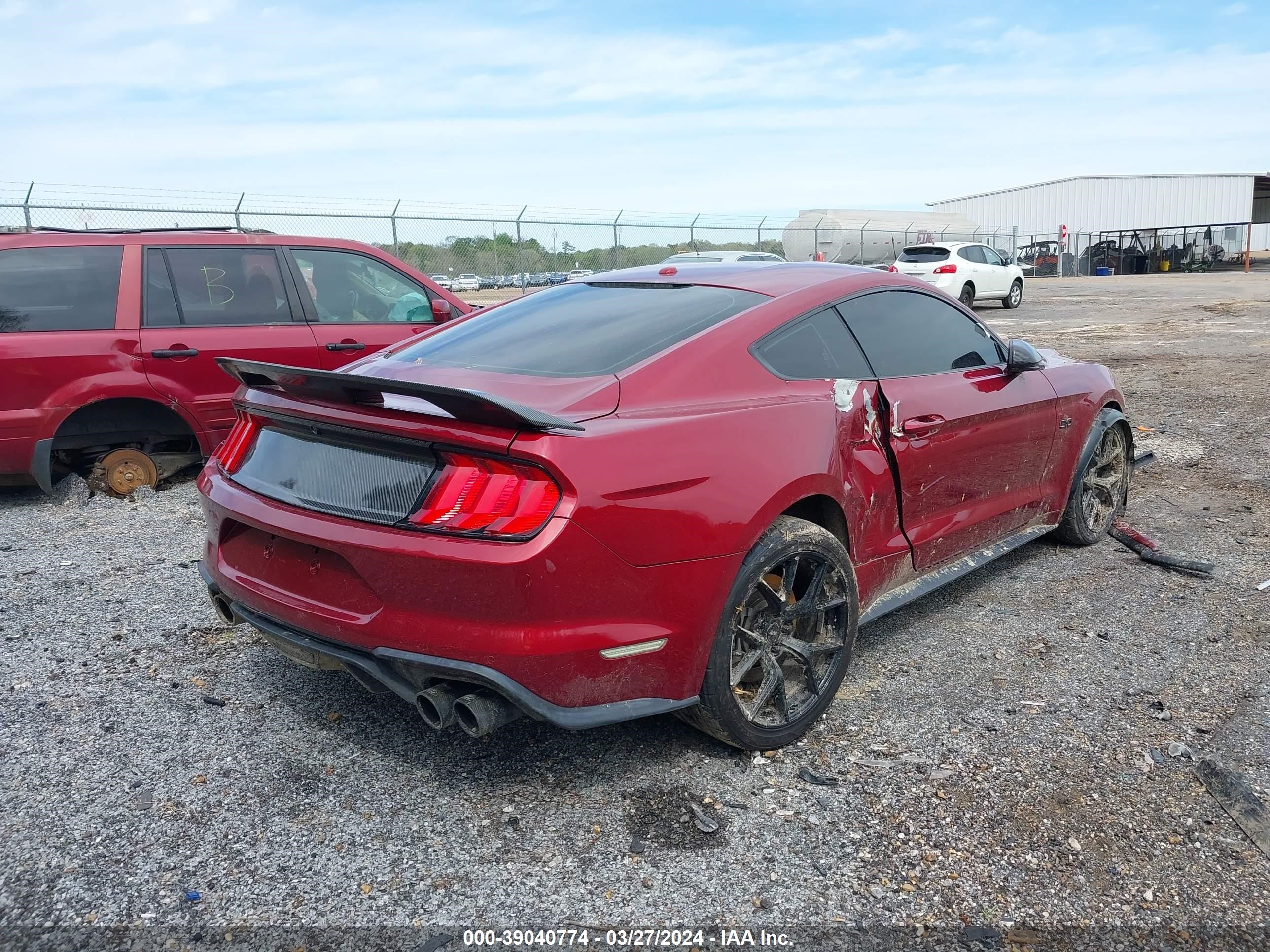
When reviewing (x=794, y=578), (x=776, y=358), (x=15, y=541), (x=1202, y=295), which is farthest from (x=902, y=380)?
(x=1202, y=295)

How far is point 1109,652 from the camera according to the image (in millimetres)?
3781

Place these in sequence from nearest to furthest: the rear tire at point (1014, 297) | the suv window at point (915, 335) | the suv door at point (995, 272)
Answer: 1. the suv window at point (915, 335)
2. the suv door at point (995, 272)
3. the rear tire at point (1014, 297)

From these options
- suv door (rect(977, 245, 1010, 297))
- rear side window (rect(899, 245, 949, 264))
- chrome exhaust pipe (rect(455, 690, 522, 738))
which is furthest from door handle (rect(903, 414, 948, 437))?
suv door (rect(977, 245, 1010, 297))

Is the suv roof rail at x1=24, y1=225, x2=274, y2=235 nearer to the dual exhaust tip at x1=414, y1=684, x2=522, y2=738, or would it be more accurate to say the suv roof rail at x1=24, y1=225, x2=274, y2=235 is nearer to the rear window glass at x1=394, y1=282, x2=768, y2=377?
the rear window glass at x1=394, y1=282, x2=768, y2=377

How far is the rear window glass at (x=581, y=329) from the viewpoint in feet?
10.1

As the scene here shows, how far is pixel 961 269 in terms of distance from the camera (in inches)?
847

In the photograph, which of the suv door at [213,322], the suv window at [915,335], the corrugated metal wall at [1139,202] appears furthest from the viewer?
the corrugated metal wall at [1139,202]

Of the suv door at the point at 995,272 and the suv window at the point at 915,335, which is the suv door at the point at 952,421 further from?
the suv door at the point at 995,272

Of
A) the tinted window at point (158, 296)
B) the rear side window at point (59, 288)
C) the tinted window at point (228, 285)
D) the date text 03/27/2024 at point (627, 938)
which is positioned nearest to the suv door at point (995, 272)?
the tinted window at point (228, 285)

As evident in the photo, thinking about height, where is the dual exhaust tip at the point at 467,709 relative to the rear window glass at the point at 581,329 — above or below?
below

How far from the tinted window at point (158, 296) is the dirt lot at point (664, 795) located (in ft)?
6.96

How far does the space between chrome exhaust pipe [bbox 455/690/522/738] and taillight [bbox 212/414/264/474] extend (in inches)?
46.8

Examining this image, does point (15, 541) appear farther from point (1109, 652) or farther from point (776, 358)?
point (1109, 652)

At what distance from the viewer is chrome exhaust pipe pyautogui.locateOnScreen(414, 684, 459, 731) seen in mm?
2531
